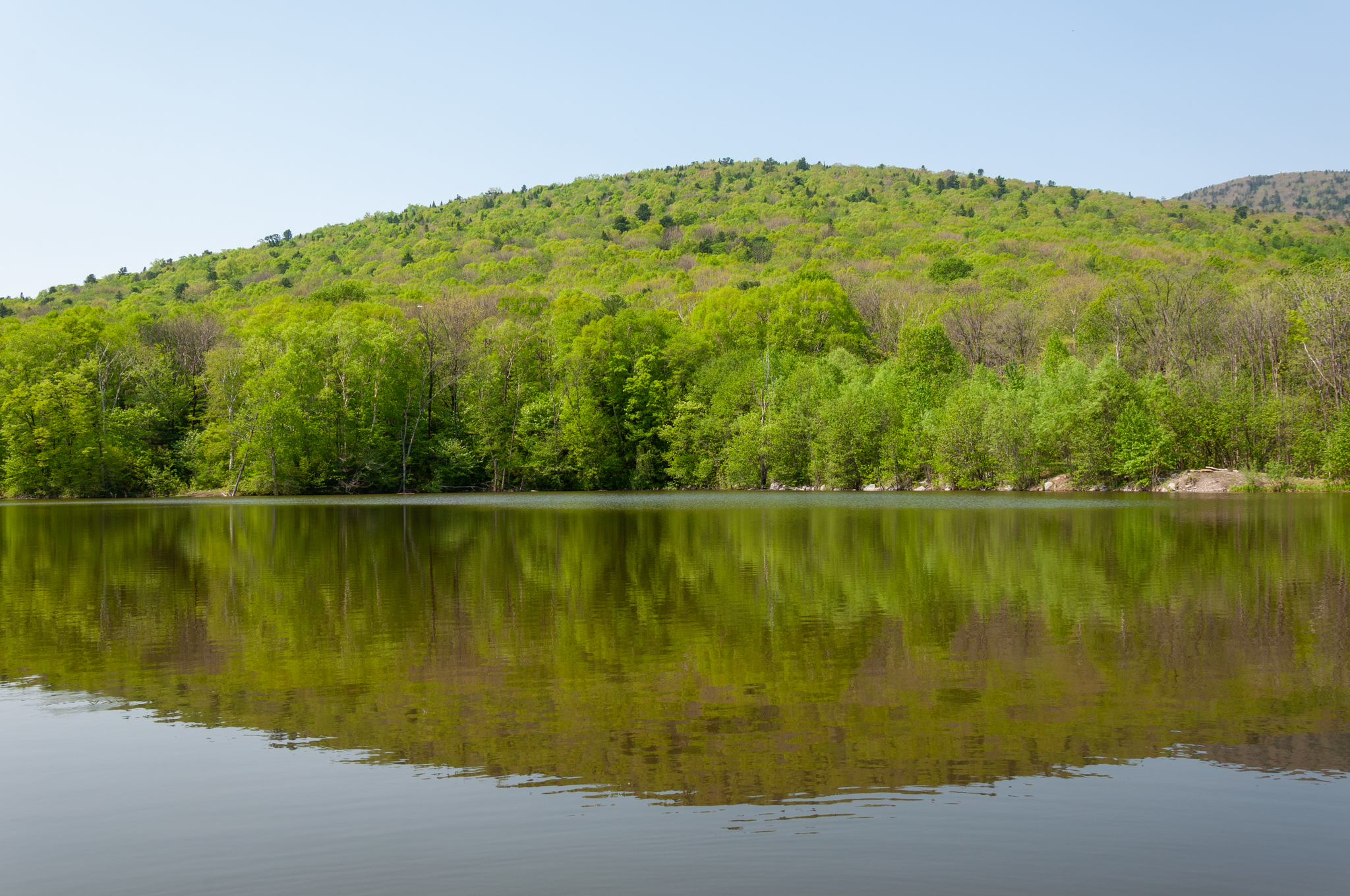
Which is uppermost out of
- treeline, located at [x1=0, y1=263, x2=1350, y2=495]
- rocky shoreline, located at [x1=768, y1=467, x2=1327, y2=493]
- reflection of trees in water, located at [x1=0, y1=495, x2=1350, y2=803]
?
treeline, located at [x1=0, y1=263, x2=1350, y2=495]

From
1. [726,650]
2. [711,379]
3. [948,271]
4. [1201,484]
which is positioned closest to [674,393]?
[711,379]

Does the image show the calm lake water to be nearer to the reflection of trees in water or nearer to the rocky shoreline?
the reflection of trees in water

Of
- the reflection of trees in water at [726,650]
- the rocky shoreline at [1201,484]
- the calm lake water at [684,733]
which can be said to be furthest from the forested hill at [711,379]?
the calm lake water at [684,733]

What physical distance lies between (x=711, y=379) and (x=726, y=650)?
7614 cm

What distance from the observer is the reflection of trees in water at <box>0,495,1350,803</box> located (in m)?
8.62

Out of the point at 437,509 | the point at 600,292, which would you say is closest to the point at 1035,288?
the point at 600,292

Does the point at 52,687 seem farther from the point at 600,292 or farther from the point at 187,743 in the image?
the point at 600,292

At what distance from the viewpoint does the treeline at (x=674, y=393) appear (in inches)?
2751

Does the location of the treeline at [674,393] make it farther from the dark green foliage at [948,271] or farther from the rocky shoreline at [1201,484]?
the dark green foliage at [948,271]

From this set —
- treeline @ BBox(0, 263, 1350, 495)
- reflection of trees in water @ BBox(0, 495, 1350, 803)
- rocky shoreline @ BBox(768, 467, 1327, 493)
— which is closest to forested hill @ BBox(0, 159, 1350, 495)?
treeline @ BBox(0, 263, 1350, 495)

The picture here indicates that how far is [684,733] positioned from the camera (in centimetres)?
892

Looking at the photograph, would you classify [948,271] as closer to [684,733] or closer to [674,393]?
[674,393]

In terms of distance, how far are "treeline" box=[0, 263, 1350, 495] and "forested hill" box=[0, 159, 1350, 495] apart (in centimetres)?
22

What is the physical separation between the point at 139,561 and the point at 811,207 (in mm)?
157385
